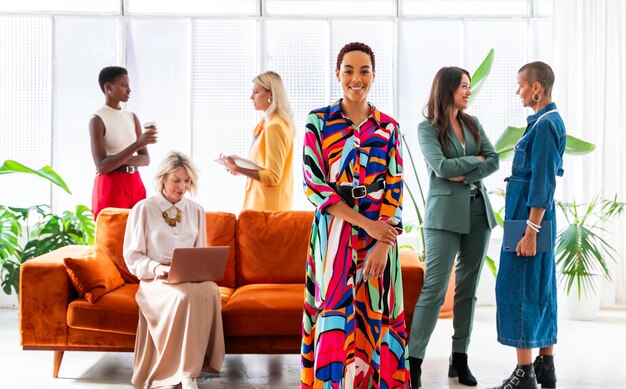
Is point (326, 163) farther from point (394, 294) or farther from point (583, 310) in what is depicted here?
point (583, 310)

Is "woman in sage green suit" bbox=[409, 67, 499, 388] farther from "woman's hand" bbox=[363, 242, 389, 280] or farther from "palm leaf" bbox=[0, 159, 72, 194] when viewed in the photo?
"palm leaf" bbox=[0, 159, 72, 194]

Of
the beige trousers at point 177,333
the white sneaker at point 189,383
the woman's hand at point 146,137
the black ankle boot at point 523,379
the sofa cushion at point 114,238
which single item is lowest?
the white sneaker at point 189,383

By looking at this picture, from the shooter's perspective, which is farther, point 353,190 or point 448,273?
point 448,273

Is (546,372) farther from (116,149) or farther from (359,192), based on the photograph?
(116,149)

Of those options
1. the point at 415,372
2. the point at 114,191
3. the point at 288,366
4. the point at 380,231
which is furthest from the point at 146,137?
the point at 380,231

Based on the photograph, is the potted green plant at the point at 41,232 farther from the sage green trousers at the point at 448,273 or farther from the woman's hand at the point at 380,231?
the woman's hand at the point at 380,231

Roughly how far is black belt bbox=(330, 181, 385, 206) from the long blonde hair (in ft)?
6.35

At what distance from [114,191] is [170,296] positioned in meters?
1.21

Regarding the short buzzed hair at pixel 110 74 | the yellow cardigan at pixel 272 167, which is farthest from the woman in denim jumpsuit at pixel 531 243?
the short buzzed hair at pixel 110 74

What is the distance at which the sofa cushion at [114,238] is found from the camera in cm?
432

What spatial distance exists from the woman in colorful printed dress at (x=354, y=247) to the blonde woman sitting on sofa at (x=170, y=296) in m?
1.11

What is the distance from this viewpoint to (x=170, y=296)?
3785 mm

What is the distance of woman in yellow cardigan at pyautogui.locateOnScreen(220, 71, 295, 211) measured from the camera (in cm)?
455

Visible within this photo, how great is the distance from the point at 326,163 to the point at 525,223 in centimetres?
123
